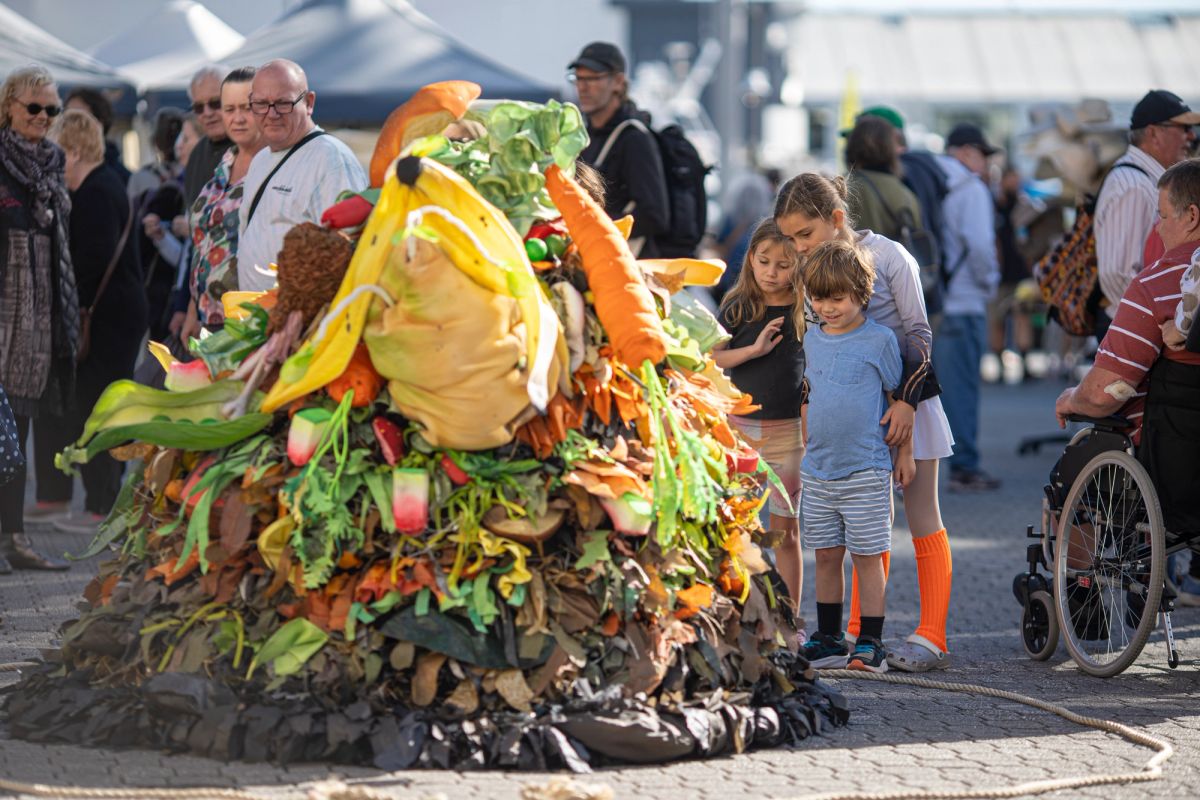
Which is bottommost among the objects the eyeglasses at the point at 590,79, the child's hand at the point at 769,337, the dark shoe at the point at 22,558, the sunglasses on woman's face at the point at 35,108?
the dark shoe at the point at 22,558

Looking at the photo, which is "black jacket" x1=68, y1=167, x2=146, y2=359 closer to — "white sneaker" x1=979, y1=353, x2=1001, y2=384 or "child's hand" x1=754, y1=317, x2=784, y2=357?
"child's hand" x1=754, y1=317, x2=784, y2=357

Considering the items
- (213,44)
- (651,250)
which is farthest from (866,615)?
(213,44)

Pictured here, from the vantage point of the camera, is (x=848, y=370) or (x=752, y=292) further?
(x=752, y=292)

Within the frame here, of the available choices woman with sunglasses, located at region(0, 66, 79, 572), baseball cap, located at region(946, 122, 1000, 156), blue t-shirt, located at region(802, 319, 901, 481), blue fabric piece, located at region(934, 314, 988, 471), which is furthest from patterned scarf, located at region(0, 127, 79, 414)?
baseball cap, located at region(946, 122, 1000, 156)

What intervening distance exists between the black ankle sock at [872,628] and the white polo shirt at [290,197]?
8.56 ft

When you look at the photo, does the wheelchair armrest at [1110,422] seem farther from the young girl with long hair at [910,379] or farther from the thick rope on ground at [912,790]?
the thick rope on ground at [912,790]

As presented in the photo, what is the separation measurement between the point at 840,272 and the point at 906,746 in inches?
67.8

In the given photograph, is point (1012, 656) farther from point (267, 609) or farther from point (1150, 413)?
point (267, 609)

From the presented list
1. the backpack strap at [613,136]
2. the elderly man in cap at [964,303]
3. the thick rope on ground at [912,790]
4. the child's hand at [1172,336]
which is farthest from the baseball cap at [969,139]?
the thick rope on ground at [912,790]

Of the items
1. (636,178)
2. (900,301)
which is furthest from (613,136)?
(900,301)

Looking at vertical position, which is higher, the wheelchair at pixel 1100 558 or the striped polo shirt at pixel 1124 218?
the striped polo shirt at pixel 1124 218

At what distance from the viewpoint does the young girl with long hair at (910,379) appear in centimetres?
644

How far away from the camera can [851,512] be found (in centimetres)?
637

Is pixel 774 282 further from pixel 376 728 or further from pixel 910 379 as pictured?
pixel 376 728
